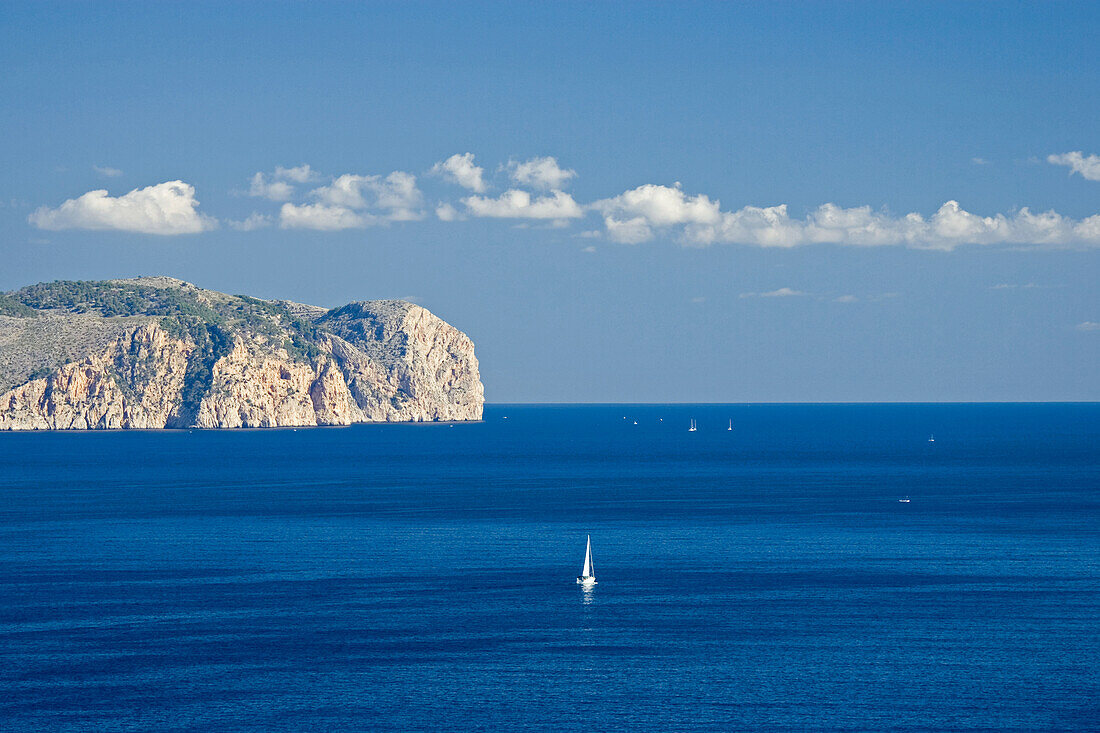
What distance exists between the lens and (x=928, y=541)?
5472 inches

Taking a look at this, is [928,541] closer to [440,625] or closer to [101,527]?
[440,625]

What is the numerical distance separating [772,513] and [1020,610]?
69.9m

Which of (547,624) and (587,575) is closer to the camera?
(547,624)

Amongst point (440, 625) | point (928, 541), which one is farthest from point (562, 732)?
point (928, 541)

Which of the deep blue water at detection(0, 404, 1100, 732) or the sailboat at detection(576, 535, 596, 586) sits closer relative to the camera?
the deep blue water at detection(0, 404, 1100, 732)

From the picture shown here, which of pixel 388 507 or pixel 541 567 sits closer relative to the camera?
pixel 541 567

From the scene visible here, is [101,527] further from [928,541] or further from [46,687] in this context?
[928,541]

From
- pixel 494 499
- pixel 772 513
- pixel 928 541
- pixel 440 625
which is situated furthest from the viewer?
pixel 494 499

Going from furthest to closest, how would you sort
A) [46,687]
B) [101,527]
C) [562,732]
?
1. [101,527]
2. [46,687]
3. [562,732]

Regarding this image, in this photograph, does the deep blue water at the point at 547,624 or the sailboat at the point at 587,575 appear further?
the sailboat at the point at 587,575

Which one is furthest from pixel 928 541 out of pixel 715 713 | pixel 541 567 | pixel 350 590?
pixel 715 713

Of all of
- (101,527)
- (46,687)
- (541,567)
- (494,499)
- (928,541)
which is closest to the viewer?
(46,687)

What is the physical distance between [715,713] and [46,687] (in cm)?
3763

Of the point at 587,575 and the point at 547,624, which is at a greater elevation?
the point at 587,575
